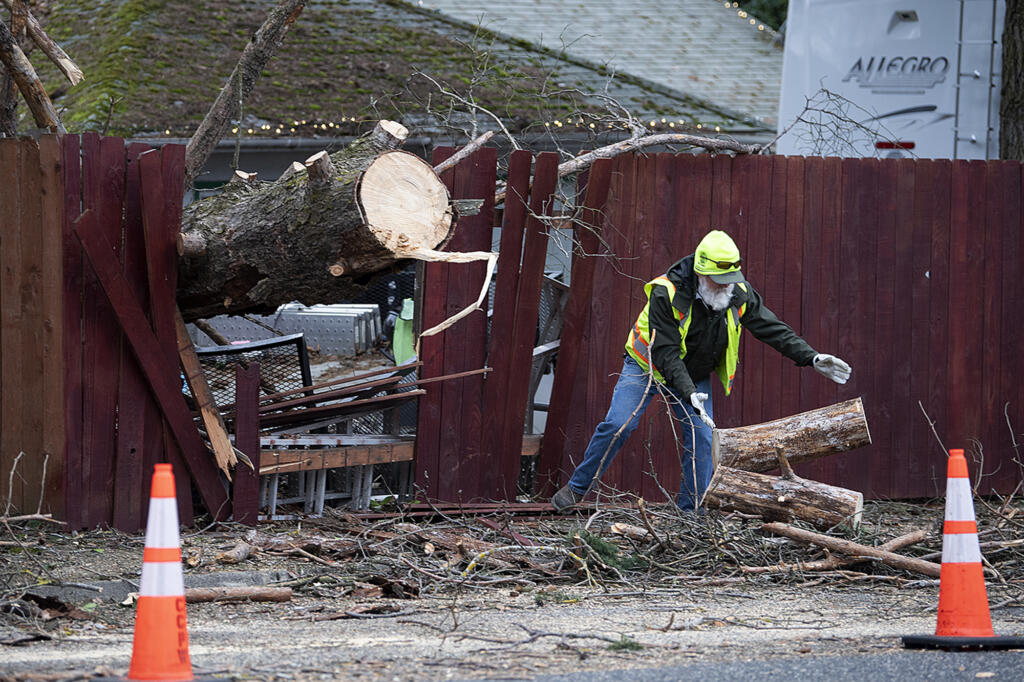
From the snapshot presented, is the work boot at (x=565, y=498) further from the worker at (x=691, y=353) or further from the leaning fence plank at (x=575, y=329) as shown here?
the leaning fence plank at (x=575, y=329)

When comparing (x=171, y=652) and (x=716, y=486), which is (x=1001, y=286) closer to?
(x=716, y=486)

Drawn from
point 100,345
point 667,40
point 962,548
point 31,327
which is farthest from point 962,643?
point 667,40

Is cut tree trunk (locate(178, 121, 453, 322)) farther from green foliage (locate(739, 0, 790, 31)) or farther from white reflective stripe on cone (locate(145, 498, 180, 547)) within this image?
green foliage (locate(739, 0, 790, 31))

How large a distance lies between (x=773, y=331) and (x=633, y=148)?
1.55 metres

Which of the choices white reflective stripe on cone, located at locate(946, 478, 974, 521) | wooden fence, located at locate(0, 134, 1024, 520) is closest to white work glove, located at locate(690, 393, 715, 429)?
wooden fence, located at locate(0, 134, 1024, 520)

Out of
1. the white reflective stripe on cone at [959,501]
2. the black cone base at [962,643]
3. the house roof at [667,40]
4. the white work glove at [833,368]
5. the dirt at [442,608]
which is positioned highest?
the house roof at [667,40]

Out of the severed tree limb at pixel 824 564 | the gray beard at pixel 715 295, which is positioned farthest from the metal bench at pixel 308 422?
the severed tree limb at pixel 824 564

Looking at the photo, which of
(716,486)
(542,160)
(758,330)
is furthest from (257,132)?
(716,486)

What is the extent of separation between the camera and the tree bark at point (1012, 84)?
30.4 ft

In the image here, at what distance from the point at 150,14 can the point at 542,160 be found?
31.3ft

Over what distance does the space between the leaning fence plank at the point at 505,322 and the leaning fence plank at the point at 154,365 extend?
164 centimetres

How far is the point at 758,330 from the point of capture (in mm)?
6977

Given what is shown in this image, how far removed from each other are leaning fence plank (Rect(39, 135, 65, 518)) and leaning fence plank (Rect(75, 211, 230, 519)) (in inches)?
7.1

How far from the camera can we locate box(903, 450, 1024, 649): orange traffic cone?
4.63 m
